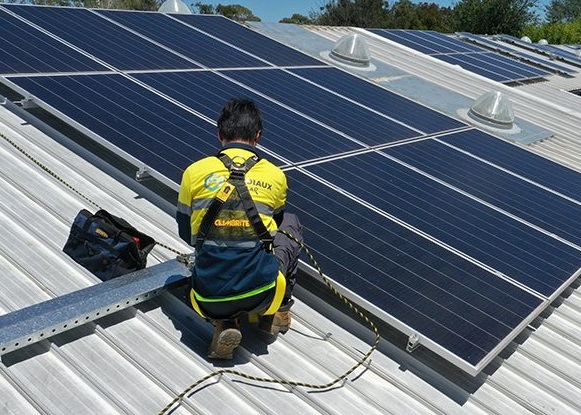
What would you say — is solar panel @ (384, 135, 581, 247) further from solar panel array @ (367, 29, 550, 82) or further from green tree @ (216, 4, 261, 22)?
green tree @ (216, 4, 261, 22)

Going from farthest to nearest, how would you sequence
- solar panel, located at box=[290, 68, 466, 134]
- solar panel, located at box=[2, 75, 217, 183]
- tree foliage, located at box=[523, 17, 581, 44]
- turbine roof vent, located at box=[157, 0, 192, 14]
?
tree foliage, located at box=[523, 17, 581, 44]
turbine roof vent, located at box=[157, 0, 192, 14]
solar panel, located at box=[290, 68, 466, 134]
solar panel, located at box=[2, 75, 217, 183]

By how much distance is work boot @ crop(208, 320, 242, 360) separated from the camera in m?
5.25

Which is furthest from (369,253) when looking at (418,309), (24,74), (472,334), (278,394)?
(24,74)

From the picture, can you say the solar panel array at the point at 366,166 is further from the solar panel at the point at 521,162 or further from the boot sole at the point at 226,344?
the boot sole at the point at 226,344

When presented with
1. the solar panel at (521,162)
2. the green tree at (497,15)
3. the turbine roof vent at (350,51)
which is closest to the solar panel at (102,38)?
the solar panel at (521,162)

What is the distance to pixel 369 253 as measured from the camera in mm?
6613

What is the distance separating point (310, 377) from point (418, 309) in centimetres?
122

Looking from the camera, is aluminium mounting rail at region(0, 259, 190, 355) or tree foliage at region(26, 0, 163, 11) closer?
aluminium mounting rail at region(0, 259, 190, 355)

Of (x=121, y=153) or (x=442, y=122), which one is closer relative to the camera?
(x=121, y=153)

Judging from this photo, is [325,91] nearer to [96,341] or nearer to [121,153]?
[121,153]

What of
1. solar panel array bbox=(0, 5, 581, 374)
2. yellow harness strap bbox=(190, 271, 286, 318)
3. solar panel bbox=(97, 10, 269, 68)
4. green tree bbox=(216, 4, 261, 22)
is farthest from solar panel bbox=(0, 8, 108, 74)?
A: green tree bbox=(216, 4, 261, 22)

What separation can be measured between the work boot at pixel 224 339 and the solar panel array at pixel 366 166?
4.10 feet

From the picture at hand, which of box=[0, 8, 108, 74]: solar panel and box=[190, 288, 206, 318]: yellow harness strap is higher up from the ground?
box=[0, 8, 108, 74]: solar panel

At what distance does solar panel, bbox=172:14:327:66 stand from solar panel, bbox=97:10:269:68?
0.44 m
